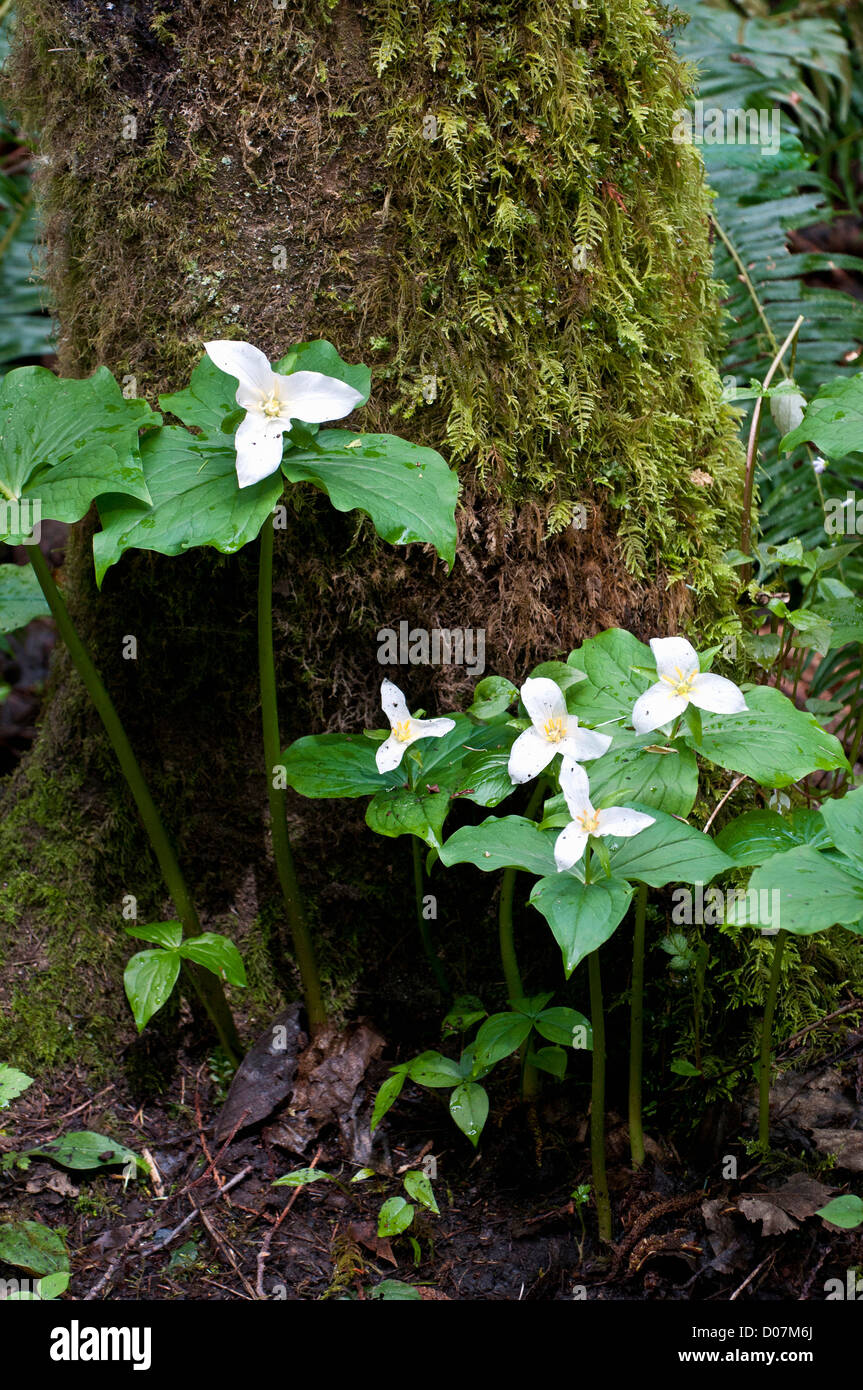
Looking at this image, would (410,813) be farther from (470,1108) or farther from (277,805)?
(470,1108)

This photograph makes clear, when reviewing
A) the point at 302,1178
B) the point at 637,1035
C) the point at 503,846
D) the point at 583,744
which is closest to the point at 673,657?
the point at 583,744

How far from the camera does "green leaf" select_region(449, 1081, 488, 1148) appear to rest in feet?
6.61

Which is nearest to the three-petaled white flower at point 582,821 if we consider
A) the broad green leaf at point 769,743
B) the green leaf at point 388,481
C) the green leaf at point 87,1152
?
the broad green leaf at point 769,743

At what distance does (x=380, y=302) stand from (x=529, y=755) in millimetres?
1179

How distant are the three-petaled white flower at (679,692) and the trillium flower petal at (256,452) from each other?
78 cm

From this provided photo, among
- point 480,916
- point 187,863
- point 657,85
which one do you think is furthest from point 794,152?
point 187,863

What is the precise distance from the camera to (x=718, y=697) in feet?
5.65

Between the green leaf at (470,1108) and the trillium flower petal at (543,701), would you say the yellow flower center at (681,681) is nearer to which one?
the trillium flower petal at (543,701)

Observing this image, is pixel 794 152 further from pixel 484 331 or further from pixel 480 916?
pixel 480 916

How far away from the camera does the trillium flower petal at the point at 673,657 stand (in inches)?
67.9

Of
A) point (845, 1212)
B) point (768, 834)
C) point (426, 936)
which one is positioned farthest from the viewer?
point (426, 936)

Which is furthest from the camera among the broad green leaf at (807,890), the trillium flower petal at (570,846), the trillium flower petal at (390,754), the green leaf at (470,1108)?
the green leaf at (470,1108)

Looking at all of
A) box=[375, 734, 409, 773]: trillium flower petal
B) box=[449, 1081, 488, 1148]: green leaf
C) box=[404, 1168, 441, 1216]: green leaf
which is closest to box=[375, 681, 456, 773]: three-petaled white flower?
box=[375, 734, 409, 773]: trillium flower petal

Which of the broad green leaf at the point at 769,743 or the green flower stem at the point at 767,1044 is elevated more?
the broad green leaf at the point at 769,743
